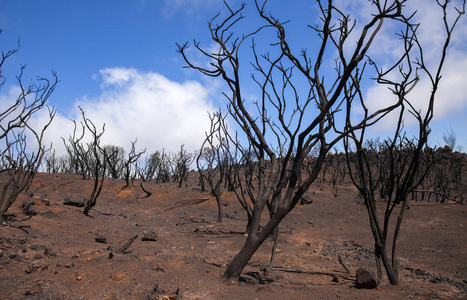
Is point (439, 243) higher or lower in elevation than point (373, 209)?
lower

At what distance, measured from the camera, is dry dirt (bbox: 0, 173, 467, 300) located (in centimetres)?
443

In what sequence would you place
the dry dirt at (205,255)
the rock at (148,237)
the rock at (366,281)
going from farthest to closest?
the rock at (148,237) → the rock at (366,281) → the dry dirt at (205,255)

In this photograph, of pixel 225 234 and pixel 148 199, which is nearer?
pixel 225 234

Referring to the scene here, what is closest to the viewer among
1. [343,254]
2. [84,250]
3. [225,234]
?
[84,250]

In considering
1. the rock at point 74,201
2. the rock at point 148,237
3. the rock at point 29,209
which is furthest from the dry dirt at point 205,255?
the rock at point 74,201

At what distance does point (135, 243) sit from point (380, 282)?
17.9 feet

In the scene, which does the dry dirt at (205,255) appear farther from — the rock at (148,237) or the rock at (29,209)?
the rock at (29,209)

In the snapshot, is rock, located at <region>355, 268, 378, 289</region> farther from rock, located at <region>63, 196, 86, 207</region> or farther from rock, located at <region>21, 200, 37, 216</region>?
rock, located at <region>63, 196, 86, 207</region>

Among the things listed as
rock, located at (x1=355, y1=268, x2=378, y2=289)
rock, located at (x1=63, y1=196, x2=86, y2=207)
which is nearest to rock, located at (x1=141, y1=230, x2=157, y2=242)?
rock, located at (x1=355, y1=268, x2=378, y2=289)

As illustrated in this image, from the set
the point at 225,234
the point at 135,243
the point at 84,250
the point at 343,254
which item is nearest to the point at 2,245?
the point at 84,250

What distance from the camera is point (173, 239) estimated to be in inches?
358

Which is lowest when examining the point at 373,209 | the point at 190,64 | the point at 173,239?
the point at 173,239

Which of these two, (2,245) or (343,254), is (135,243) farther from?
(343,254)

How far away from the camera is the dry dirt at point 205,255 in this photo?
14.5ft
